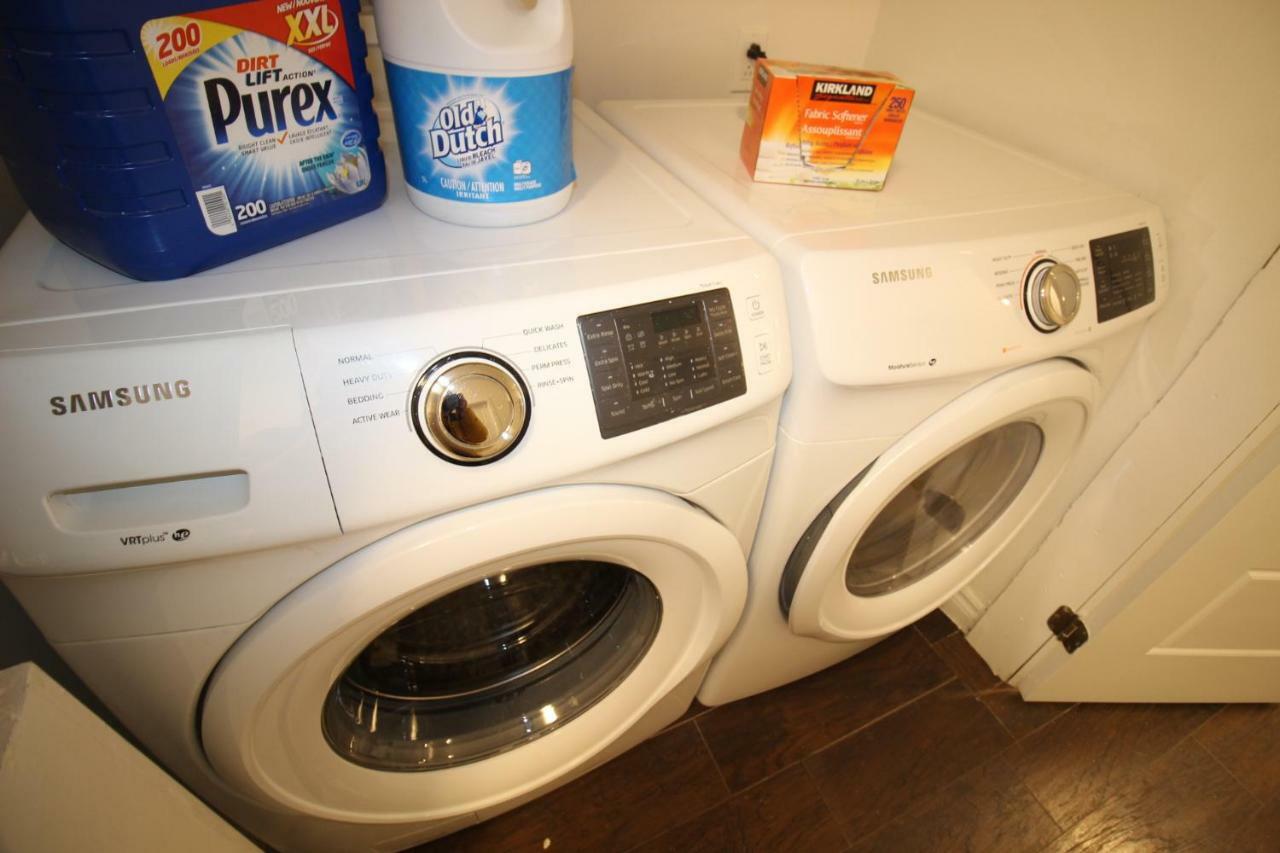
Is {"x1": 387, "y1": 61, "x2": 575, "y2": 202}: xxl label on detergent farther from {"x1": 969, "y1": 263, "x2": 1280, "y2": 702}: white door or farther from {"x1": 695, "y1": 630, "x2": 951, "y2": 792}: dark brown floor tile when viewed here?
{"x1": 695, "y1": 630, "x2": 951, "y2": 792}: dark brown floor tile

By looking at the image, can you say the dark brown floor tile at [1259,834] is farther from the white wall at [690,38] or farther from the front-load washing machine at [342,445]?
the white wall at [690,38]

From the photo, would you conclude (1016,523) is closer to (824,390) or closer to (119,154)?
(824,390)

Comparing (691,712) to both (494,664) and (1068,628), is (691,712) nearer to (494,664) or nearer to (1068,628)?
(494,664)

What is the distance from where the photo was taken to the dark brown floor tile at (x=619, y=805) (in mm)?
959

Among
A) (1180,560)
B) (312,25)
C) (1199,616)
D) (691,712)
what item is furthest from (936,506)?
(312,25)

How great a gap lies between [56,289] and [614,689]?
25.7 inches

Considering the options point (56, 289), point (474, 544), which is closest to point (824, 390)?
point (474, 544)

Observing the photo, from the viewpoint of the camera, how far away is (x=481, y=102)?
496mm

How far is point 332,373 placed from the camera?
0.40 metres

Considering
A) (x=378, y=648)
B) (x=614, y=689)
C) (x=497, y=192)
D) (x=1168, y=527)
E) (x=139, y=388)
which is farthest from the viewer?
(x=1168, y=527)

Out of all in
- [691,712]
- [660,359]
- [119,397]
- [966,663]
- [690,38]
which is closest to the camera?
[119,397]

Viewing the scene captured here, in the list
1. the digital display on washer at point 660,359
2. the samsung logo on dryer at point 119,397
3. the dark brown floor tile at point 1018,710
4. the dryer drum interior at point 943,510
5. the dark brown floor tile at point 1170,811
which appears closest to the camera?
the samsung logo on dryer at point 119,397

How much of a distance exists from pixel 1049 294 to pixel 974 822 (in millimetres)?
884

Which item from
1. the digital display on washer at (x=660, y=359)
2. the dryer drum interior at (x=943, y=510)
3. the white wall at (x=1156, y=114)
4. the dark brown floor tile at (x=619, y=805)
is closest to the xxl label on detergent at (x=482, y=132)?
the digital display on washer at (x=660, y=359)
